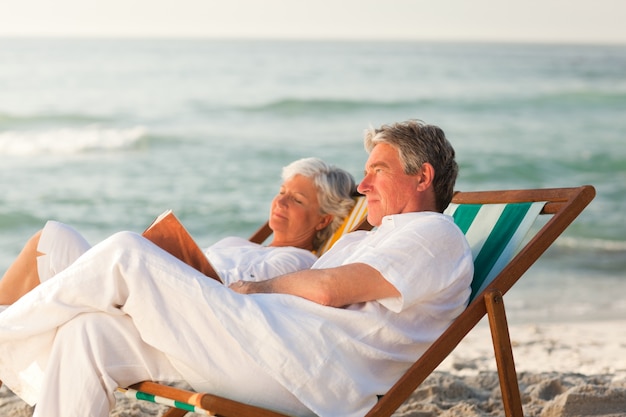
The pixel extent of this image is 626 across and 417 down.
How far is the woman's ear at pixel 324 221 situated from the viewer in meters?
4.08

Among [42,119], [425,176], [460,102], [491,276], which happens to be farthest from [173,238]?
[460,102]

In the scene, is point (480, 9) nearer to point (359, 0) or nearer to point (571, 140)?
point (359, 0)

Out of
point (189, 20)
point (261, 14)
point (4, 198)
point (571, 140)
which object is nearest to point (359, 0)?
point (261, 14)

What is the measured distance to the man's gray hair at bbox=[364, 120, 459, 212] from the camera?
3.04 metres

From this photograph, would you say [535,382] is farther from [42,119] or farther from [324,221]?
[42,119]

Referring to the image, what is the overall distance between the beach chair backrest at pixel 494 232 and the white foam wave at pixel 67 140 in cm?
1336

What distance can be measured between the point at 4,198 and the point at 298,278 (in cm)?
1046

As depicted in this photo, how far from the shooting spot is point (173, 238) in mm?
2908

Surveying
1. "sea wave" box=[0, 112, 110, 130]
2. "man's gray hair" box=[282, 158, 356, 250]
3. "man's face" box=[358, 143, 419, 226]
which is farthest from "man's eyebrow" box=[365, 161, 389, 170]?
"sea wave" box=[0, 112, 110, 130]

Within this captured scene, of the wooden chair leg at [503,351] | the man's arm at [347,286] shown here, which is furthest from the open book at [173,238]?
the wooden chair leg at [503,351]

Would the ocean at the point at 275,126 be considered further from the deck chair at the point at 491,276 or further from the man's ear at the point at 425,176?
the man's ear at the point at 425,176

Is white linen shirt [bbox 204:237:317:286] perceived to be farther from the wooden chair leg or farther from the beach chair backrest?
the wooden chair leg

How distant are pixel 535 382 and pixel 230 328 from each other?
231 cm

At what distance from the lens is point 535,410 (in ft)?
13.1
